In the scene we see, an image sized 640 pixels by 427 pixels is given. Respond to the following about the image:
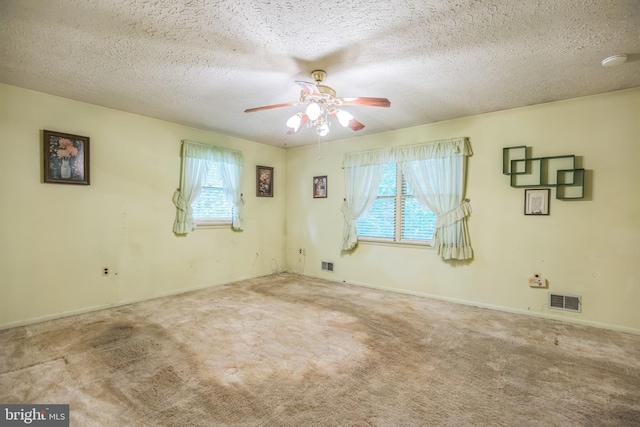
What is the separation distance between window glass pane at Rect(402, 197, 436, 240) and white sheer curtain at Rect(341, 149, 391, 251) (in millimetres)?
542

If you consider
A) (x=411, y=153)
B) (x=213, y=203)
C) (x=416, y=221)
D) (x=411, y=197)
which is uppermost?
(x=411, y=153)

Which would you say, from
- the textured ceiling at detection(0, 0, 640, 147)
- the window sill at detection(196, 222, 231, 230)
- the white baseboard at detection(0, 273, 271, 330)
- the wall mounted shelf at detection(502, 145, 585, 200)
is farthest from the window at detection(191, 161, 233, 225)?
the wall mounted shelf at detection(502, 145, 585, 200)

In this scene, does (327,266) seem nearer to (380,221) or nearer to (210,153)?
(380,221)

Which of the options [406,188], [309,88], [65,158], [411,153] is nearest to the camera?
[309,88]

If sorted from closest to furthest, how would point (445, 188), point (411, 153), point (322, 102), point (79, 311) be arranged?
point (322, 102) → point (79, 311) → point (445, 188) → point (411, 153)

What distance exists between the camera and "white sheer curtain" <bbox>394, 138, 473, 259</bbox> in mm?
3805

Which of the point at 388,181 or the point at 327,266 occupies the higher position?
the point at 388,181

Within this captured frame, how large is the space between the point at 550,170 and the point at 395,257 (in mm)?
2135

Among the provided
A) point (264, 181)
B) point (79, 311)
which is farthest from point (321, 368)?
point (264, 181)

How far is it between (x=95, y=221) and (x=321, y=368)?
308 cm

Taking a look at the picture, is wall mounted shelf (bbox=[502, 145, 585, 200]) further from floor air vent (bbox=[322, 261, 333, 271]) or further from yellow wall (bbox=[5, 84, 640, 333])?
floor air vent (bbox=[322, 261, 333, 271])

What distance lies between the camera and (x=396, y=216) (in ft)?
14.5

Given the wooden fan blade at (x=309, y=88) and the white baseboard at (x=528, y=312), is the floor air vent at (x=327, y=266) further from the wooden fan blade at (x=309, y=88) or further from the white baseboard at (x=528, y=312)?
the wooden fan blade at (x=309, y=88)

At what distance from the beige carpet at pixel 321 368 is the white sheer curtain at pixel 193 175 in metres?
1.31
